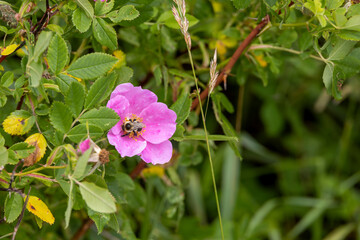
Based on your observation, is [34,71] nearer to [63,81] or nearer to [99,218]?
[63,81]

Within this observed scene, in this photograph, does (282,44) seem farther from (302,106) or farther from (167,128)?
(302,106)

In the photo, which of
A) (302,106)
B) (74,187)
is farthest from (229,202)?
(74,187)

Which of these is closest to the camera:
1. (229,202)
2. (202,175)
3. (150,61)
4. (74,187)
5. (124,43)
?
(74,187)

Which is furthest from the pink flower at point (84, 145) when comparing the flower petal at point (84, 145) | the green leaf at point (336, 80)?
the green leaf at point (336, 80)

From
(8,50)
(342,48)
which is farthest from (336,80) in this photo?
(8,50)

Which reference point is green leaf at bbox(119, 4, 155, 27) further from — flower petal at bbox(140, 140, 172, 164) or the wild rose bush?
flower petal at bbox(140, 140, 172, 164)

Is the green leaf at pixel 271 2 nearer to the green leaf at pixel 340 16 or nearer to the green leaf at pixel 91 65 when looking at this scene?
the green leaf at pixel 340 16
